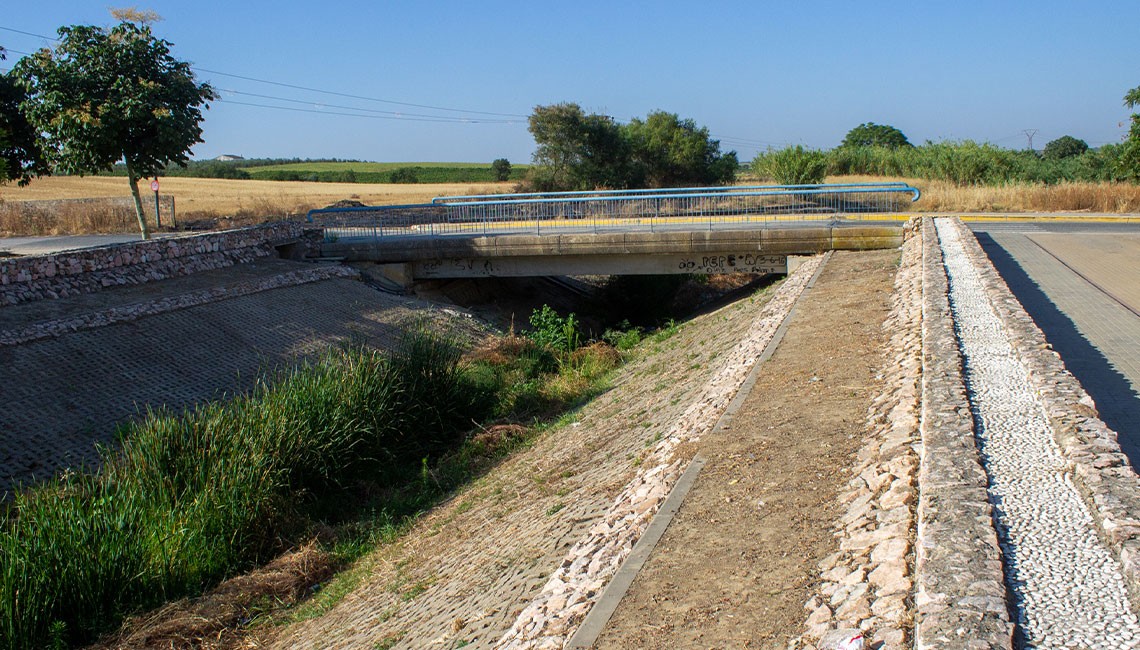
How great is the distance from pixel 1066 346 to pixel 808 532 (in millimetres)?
6284

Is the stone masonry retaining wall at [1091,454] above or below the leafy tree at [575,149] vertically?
below

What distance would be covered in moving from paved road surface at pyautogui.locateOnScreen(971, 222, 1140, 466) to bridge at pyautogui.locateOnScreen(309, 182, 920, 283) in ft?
11.0

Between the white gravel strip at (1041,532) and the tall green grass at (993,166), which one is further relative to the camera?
the tall green grass at (993,166)

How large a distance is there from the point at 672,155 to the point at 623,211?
32761 millimetres

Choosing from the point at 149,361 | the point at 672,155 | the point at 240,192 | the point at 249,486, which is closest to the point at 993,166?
the point at 672,155

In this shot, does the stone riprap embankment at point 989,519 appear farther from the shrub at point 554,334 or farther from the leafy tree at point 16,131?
the leafy tree at point 16,131

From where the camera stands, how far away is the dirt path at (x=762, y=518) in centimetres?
469

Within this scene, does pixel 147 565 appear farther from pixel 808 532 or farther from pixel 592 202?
pixel 592 202

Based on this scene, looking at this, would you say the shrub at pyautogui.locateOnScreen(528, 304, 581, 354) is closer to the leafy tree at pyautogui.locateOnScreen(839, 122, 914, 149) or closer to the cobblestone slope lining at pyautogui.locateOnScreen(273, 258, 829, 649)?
the cobblestone slope lining at pyautogui.locateOnScreen(273, 258, 829, 649)

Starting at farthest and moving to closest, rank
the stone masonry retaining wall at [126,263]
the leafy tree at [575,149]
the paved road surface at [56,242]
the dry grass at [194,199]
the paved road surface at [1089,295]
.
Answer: the leafy tree at [575,149] < the dry grass at [194,199] < the paved road surface at [56,242] < the stone masonry retaining wall at [126,263] < the paved road surface at [1089,295]

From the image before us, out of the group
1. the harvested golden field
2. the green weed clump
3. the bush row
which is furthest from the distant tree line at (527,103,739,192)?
the green weed clump

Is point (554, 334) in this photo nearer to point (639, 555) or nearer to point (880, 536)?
point (639, 555)

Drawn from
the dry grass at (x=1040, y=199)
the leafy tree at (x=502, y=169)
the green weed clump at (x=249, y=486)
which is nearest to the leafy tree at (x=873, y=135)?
the leafy tree at (x=502, y=169)

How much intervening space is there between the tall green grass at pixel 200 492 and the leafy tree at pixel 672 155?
4529cm
